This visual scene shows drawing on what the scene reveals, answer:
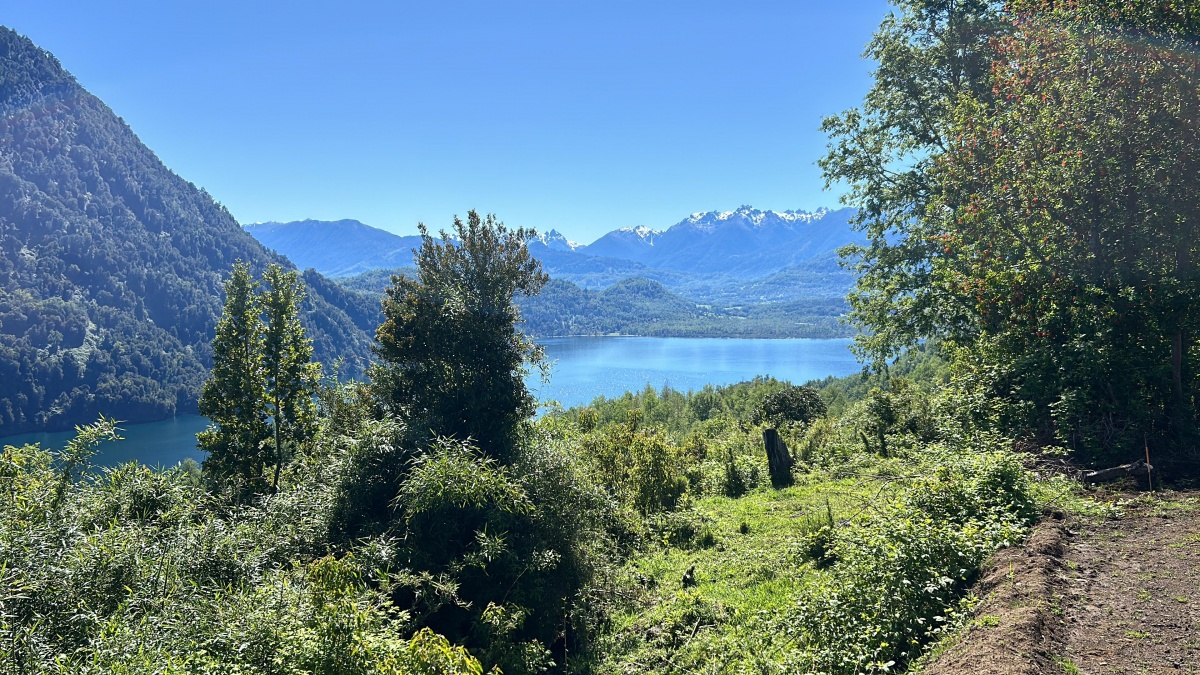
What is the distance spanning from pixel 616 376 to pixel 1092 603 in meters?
128

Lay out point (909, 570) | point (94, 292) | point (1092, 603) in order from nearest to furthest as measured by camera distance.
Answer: point (1092, 603), point (909, 570), point (94, 292)

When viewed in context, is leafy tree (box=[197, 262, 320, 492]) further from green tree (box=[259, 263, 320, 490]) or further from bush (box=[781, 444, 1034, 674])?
bush (box=[781, 444, 1034, 674])

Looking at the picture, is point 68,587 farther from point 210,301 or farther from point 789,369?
point 210,301

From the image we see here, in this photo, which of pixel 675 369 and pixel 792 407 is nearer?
pixel 792 407

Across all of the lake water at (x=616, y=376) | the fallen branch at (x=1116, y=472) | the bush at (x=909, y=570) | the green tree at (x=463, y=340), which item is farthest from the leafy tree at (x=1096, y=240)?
the lake water at (x=616, y=376)

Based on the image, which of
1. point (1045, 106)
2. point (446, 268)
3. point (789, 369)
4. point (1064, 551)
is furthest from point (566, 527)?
point (789, 369)

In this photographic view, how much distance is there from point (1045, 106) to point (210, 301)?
198544 millimetres

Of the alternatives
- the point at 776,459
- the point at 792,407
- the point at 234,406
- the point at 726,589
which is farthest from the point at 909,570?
the point at 792,407

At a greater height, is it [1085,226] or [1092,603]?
[1085,226]

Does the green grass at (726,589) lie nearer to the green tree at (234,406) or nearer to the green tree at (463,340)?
the green tree at (463,340)

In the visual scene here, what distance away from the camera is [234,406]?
16.2 m

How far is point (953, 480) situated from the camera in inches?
255

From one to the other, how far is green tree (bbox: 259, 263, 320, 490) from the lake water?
38.9m

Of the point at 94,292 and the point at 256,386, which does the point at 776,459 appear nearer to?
the point at 256,386
